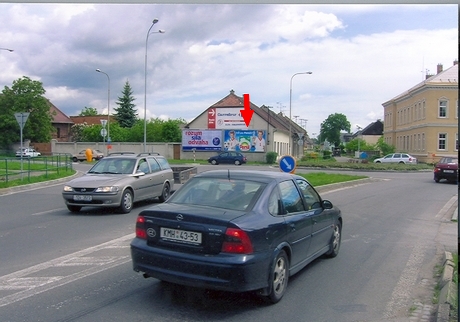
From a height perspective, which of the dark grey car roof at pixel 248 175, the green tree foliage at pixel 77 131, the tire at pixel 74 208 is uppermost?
the green tree foliage at pixel 77 131

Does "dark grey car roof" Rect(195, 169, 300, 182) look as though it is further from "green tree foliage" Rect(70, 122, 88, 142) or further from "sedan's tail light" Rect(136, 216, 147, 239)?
"green tree foliage" Rect(70, 122, 88, 142)

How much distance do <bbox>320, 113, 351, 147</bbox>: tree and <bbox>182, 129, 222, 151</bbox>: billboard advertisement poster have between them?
161 feet

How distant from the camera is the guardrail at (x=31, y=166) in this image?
2245cm

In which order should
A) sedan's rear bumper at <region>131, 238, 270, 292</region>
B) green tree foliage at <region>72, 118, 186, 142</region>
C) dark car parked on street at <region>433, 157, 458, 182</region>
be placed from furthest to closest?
green tree foliage at <region>72, 118, 186, 142</region> < dark car parked on street at <region>433, 157, 458, 182</region> < sedan's rear bumper at <region>131, 238, 270, 292</region>

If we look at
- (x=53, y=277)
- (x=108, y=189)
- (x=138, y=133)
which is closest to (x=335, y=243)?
(x=53, y=277)

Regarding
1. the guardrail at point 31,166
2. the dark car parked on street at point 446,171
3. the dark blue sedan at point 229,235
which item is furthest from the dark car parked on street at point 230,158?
the dark blue sedan at point 229,235

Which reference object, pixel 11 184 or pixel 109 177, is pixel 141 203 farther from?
pixel 11 184

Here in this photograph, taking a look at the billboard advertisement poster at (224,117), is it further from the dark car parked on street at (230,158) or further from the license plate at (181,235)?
the license plate at (181,235)

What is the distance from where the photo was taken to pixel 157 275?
5367 mm

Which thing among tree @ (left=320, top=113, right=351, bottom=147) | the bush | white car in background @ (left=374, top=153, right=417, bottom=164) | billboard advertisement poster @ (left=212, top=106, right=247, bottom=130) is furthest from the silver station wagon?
tree @ (left=320, top=113, right=351, bottom=147)

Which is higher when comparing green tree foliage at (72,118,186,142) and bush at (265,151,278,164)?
green tree foliage at (72,118,186,142)

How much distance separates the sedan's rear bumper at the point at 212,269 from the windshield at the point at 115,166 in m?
8.22

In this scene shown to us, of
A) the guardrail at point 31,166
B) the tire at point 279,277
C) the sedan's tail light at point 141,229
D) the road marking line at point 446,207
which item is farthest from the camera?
the guardrail at point 31,166

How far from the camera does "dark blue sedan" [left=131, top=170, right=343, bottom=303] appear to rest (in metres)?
5.08
